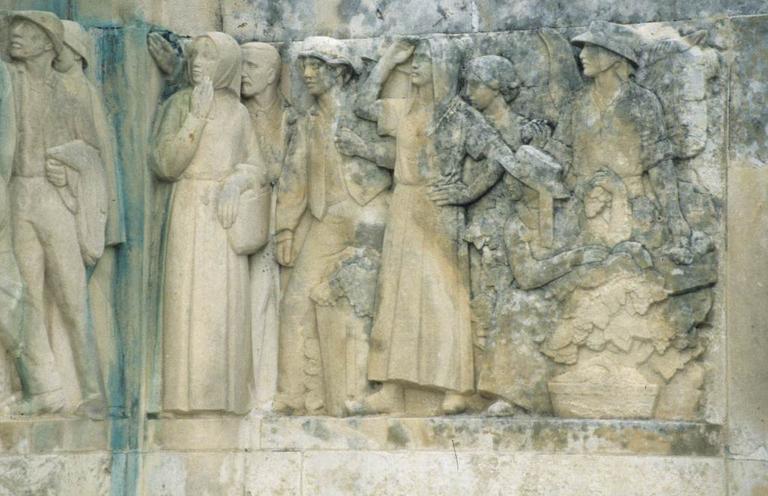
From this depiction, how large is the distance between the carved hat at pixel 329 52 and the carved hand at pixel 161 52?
2.42 ft

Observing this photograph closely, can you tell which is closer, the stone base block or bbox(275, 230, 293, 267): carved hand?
the stone base block

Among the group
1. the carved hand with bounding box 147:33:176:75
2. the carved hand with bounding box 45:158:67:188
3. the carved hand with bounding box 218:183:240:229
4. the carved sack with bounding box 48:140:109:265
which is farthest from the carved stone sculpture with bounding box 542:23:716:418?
the carved hand with bounding box 45:158:67:188

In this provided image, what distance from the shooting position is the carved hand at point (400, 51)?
38.3 feet

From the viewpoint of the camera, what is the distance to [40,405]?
11156mm

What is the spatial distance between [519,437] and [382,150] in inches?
70.2

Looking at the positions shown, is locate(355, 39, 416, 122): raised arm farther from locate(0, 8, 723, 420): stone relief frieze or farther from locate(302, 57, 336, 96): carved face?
locate(302, 57, 336, 96): carved face

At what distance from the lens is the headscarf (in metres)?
11.8

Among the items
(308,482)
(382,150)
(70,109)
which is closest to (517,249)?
(382,150)

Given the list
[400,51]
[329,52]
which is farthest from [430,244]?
[329,52]

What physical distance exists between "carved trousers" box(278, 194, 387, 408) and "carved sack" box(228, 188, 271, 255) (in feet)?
0.87

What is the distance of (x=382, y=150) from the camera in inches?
461

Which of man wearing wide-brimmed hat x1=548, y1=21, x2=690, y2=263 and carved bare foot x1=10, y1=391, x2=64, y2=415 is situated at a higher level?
man wearing wide-brimmed hat x1=548, y1=21, x2=690, y2=263

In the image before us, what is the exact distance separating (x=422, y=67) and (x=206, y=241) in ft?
5.09

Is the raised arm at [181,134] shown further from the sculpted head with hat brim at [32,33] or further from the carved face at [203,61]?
the sculpted head with hat brim at [32,33]
